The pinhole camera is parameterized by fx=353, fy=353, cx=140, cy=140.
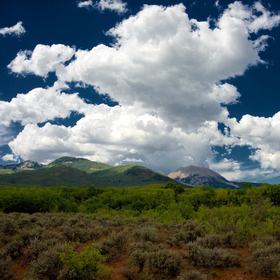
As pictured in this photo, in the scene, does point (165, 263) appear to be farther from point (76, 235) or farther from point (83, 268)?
point (76, 235)

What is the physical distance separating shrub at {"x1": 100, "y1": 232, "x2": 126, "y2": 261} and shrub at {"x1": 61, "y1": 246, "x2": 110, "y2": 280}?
3.13 m

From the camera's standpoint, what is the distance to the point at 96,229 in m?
23.2

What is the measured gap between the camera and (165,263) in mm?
14672

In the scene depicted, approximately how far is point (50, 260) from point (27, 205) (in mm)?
39287

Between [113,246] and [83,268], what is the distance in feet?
15.8

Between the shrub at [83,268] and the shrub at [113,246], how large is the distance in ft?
10.3

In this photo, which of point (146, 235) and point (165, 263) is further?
point (146, 235)

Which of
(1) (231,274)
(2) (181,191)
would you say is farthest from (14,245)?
(2) (181,191)

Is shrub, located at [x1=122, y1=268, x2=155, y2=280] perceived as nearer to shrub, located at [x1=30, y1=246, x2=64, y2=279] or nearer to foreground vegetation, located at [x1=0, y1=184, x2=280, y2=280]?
foreground vegetation, located at [x1=0, y1=184, x2=280, y2=280]

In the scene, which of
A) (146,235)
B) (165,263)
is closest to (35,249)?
(146,235)

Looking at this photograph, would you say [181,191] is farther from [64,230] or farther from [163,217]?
[64,230]

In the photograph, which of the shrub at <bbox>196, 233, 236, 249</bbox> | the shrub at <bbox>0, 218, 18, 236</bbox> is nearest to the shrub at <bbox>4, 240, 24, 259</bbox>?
the shrub at <bbox>0, 218, 18, 236</bbox>

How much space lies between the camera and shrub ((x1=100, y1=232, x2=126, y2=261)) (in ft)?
57.1

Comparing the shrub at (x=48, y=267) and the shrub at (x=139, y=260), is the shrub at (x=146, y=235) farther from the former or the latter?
the shrub at (x=48, y=267)
